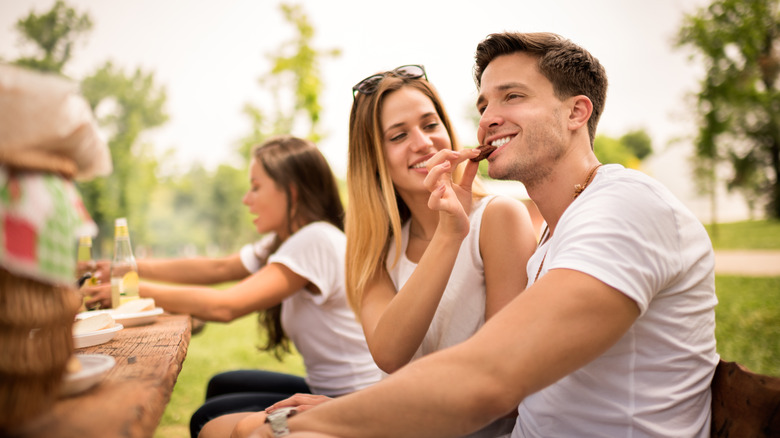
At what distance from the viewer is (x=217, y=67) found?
2097cm

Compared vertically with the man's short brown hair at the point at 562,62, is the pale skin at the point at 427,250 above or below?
below

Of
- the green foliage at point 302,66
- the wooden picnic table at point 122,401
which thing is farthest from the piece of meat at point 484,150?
the green foliage at point 302,66

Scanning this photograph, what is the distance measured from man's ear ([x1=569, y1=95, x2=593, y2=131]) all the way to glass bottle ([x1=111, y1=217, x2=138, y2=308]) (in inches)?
88.7

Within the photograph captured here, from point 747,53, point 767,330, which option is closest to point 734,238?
point 747,53

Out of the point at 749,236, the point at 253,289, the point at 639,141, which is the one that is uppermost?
the point at 253,289

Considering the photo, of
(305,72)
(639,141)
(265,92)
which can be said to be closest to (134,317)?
(305,72)

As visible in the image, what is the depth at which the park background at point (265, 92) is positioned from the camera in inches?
254

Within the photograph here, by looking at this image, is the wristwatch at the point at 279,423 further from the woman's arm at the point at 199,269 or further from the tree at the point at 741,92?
the tree at the point at 741,92

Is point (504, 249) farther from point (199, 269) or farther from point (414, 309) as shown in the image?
point (199, 269)

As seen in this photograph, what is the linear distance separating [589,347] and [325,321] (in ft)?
6.50

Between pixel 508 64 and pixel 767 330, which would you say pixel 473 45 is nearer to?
pixel 508 64

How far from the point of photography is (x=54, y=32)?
1758 cm

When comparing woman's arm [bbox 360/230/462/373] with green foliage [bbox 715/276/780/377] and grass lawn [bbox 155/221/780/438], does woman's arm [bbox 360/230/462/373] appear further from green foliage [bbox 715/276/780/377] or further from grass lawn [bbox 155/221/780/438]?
green foliage [bbox 715/276/780/377]

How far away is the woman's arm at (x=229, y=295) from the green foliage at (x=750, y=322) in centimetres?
464
